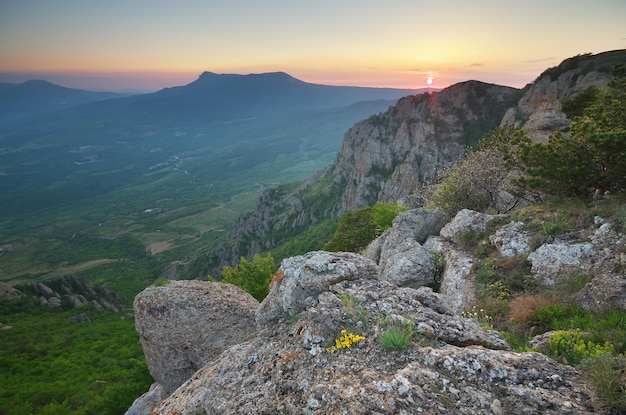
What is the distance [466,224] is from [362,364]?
52.4 ft

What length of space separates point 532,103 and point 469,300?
271 feet

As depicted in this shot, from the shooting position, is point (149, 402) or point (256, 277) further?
point (256, 277)

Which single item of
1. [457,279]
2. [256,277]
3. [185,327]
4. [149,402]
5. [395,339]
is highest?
[395,339]

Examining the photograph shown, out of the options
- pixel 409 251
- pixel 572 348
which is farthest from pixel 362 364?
pixel 409 251

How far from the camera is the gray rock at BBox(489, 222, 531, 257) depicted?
15461 mm

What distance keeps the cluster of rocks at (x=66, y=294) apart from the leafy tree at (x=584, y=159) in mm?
101318

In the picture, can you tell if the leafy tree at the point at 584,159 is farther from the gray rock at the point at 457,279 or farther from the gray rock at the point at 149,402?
the gray rock at the point at 149,402

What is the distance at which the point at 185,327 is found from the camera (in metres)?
17.9

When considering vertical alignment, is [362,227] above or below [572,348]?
below

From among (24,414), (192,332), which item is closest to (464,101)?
(192,332)

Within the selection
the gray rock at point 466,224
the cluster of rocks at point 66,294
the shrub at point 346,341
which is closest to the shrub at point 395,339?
the shrub at point 346,341

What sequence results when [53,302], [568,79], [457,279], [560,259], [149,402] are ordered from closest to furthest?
[560,259], [457,279], [149,402], [568,79], [53,302]

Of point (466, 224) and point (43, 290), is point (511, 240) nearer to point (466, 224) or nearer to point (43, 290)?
point (466, 224)

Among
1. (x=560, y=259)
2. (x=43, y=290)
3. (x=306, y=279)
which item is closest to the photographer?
(x=306, y=279)
